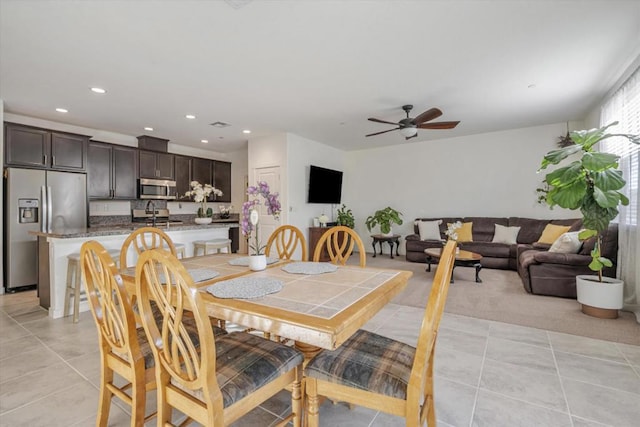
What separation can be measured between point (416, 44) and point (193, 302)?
2.78m

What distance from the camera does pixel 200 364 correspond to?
1.03m

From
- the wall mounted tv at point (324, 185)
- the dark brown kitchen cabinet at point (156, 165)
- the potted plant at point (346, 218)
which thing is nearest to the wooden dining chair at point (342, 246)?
the wall mounted tv at point (324, 185)

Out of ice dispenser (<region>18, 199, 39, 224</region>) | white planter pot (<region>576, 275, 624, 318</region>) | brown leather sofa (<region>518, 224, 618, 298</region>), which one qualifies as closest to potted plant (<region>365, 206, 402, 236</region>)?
brown leather sofa (<region>518, 224, 618, 298</region>)

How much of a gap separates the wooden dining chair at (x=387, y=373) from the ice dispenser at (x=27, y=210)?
496cm

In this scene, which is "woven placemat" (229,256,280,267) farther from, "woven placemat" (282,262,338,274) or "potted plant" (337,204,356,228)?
"potted plant" (337,204,356,228)

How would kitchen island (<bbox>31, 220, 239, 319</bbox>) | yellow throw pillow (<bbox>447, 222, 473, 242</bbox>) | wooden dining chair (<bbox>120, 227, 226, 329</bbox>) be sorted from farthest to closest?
yellow throw pillow (<bbox>447, 222, 473, 242</bbox>), kitchen island (<bbox>31, 220, 239, 319</bbox>), wooden dining chair (<bbox>120, 227, 226, 329</bbox>)

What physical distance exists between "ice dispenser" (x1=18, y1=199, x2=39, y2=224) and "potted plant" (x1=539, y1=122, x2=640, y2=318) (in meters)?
6.43

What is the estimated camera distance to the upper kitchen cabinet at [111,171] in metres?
5.13

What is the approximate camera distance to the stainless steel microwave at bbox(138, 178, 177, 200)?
5.76m

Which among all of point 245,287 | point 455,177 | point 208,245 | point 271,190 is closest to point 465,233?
point 455,177

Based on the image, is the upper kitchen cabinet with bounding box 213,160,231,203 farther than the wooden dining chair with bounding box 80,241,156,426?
Yes

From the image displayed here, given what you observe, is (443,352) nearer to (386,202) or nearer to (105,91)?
(105,91)

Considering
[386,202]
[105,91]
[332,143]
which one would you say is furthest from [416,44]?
[386,202]

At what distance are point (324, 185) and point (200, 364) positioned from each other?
5.62 m
